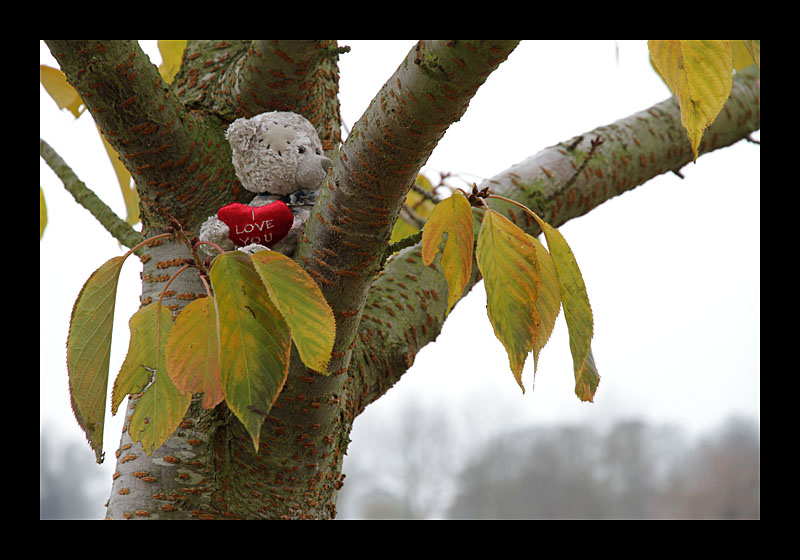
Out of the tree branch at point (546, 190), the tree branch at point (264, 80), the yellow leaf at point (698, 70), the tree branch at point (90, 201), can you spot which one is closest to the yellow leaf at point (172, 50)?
the tree branch at point (264, 80)

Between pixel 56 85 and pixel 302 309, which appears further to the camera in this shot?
pixel 56 85

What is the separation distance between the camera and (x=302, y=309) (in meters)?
0.41

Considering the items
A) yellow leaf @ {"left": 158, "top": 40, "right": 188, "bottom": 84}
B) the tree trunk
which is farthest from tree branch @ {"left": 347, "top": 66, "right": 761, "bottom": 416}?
yellow leaf @ {"left": 158, "top": 40, "right": 188, "bottom": 84}

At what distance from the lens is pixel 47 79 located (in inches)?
34.3

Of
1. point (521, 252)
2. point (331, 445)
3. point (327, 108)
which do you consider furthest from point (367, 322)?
point (521, 252)

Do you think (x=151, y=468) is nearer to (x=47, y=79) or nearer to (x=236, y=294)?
(x=236, y=294)

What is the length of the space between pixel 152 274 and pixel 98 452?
0.34 metres

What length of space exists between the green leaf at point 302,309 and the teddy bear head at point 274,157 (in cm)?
32

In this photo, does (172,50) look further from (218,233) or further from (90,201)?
(218,233)

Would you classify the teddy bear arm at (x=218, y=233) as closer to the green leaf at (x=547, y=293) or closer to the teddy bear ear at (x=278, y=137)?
the teddy bear ear at (x=278, y=137)

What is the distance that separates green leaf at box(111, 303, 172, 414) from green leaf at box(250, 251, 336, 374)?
10 cm

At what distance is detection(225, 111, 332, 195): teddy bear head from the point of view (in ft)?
2.38

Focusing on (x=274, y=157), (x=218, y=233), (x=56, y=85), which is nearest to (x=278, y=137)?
(x=274, y=157)

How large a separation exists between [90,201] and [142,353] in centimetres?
50
